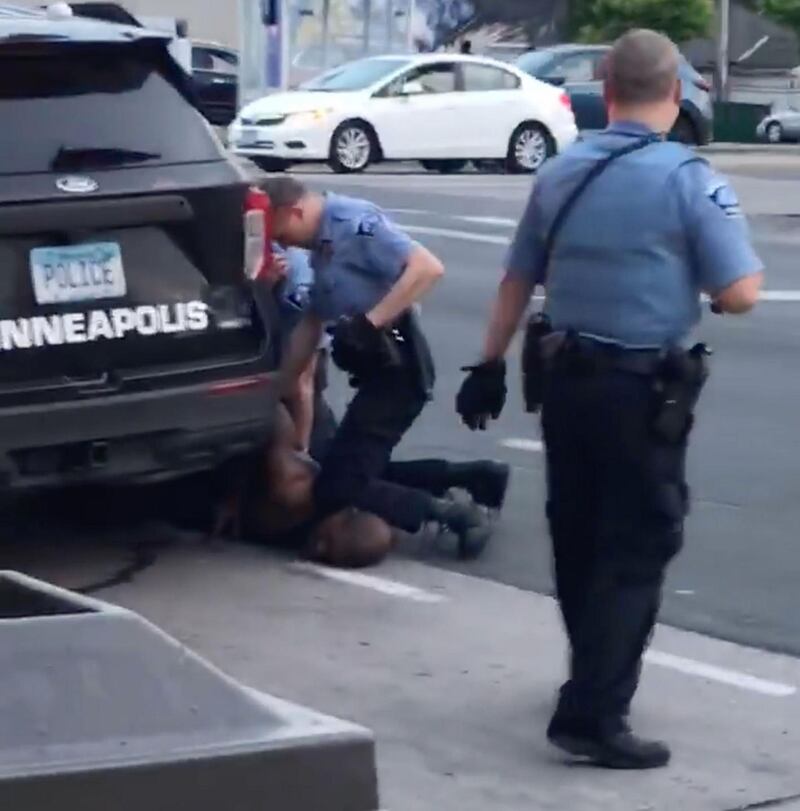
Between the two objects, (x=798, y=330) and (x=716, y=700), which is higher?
(x=716, y=700)

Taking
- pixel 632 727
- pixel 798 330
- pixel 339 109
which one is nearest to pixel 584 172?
pixel 632 727

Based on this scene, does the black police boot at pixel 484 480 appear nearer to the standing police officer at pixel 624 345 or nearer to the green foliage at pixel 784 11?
the standing police officer at pixel 624 345

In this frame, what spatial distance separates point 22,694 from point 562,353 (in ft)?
8.46

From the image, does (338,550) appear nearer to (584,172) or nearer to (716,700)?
(716,700)

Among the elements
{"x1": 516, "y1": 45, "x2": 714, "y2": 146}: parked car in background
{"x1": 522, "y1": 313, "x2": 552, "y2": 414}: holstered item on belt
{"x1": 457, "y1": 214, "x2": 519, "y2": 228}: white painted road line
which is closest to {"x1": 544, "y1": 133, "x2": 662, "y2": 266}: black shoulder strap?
{"x1": 522, "y1": 313, "x2": 552, "y2": 414}: holstered item on belt

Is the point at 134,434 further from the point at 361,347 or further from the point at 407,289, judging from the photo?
the point at 407,289

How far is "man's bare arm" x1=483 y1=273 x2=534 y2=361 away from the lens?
18.6ft

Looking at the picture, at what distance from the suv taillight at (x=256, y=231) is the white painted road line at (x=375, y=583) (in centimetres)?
103

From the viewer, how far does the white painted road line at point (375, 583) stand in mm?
7277

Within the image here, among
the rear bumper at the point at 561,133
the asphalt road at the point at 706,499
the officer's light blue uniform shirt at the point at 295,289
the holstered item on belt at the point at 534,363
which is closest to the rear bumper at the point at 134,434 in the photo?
the officer's light blue uniform shirt at the point at 295,289

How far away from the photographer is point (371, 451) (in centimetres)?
750

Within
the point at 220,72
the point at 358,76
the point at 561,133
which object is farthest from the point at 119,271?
the point at 220,72

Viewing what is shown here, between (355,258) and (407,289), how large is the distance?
9.4 inches

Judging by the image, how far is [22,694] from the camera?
9.89 feet
